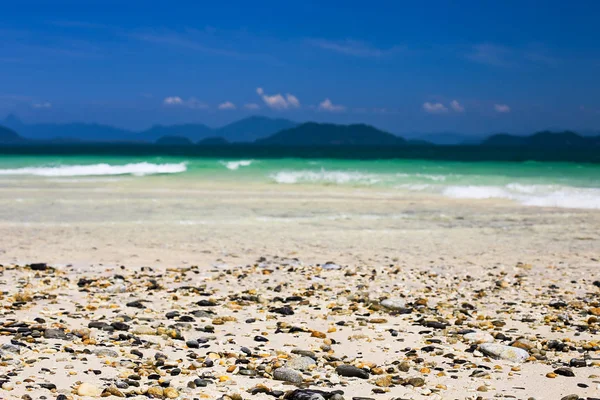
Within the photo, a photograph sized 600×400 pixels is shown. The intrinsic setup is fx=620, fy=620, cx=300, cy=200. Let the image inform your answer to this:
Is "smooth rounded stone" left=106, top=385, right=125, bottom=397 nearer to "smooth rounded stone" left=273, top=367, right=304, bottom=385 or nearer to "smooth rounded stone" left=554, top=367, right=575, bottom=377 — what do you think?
"smooth rounded stone" left=273, top=367, right=304, bottom=385

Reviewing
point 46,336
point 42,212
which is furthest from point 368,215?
point 46,336

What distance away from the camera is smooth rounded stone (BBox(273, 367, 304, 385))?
4.27 metres

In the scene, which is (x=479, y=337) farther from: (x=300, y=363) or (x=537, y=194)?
(x=537, y=194)

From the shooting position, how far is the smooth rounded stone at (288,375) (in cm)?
427

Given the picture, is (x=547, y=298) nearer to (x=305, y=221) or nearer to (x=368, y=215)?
(x=305, y=221)

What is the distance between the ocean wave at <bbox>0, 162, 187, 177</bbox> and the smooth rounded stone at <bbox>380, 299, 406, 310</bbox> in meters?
35.3

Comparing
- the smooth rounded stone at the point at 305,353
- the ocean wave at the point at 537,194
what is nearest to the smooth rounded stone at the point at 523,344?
the smooth rounded stone at the point at 305,353

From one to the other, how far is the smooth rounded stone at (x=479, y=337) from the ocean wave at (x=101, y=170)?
120 ft

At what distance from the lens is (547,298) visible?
6.87m

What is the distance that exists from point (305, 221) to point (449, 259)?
5313 mm

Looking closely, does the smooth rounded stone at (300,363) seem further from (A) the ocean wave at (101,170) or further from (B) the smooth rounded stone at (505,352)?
(A) the ocean wave at (101,170)

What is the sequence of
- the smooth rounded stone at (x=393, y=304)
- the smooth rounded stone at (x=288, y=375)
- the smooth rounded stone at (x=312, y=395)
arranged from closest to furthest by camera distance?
the smooth rounded stone at (x=312, y=395), the smooth rounded stone at (x=288, y=375), the smooth rounded stone at (x=393, y=304)

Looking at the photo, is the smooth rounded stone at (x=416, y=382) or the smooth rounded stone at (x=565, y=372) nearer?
the smooth rounded stone at (x=416, y=382)

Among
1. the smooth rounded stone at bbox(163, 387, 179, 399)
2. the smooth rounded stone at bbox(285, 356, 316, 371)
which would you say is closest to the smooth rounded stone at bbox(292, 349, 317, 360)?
the smooth rounded stone at bbox(285, 356, 316, 371)
